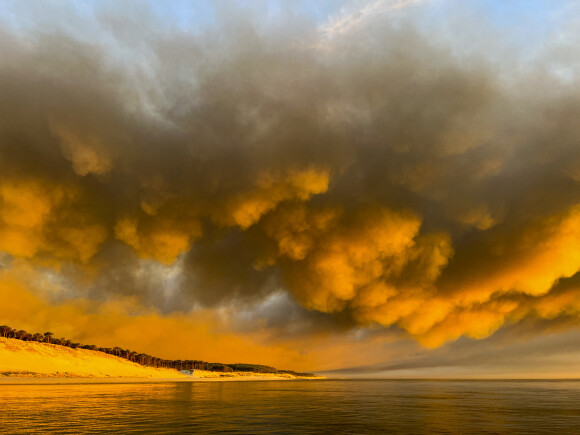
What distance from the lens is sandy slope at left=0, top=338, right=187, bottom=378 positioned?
14550cm

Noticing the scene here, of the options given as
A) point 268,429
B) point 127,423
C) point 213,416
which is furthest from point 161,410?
point 268,429

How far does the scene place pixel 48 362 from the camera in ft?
535

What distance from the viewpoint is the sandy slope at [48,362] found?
146 meters

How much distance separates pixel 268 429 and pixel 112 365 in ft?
650

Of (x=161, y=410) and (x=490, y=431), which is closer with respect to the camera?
(x=490, y=431)

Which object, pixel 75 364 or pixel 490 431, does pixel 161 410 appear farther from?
pixel 75 364

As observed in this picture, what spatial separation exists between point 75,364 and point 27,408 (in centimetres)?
15702

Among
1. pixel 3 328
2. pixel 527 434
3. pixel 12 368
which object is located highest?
pixel 3 328

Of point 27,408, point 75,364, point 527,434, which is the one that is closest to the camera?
point 527,434

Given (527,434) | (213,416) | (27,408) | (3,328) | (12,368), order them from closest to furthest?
(527,434), (213,416), (27,408), (12,368), (3,328)

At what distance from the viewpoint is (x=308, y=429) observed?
3114 cm

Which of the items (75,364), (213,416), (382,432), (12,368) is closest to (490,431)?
(382,432)

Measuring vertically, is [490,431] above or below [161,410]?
below

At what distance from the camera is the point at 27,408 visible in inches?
1654
